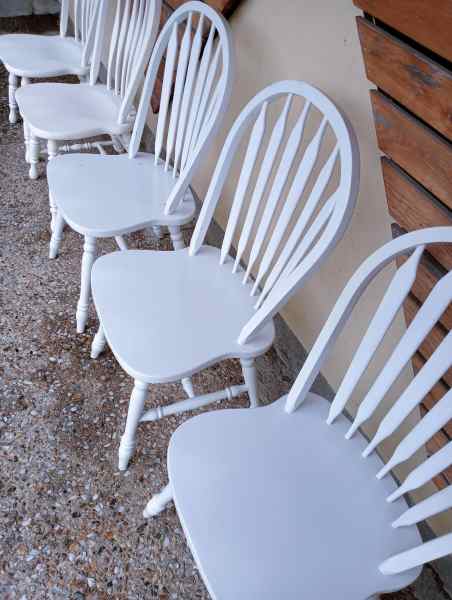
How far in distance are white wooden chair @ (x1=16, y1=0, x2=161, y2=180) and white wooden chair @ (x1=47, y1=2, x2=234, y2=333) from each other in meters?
0.13

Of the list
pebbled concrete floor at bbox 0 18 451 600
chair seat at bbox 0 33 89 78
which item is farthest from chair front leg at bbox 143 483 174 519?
chair seat at bbox 0 33 89 78

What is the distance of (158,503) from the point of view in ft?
4.42

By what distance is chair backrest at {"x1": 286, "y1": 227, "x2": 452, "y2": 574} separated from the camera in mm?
926

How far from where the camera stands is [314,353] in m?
1.12

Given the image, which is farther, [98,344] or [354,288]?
[98,344]

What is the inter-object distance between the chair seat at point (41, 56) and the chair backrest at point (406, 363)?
1.73m

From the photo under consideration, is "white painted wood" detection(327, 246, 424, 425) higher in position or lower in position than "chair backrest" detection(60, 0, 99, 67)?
higher

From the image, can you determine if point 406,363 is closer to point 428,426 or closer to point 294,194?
point 428,426

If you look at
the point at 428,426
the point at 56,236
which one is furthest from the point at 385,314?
the point at 56,236

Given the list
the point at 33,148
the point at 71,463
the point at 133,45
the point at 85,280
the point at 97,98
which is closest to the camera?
the point at 71,463

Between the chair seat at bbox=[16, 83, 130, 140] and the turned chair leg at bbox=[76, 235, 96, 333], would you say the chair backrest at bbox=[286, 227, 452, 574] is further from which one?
the chair seat at bbox=[16, 83, 130, 140]

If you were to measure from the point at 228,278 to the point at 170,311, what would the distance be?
22 cm

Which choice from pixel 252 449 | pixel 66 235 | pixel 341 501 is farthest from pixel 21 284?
pixel 341 501

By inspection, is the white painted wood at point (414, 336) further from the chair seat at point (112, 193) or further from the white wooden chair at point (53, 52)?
the white wooden chair at point (53, 52)
